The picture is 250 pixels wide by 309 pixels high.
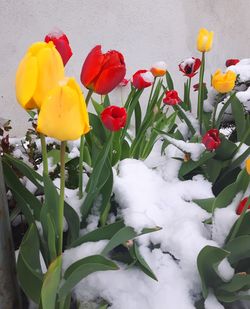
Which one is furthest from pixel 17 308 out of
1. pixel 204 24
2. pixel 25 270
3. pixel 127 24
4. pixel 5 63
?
pixel 204 24

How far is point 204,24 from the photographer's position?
2.99 m

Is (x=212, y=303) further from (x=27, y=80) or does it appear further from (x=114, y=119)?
(x=27, y=80)

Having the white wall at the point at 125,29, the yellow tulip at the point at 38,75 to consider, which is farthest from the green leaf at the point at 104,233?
the white wall at the point at 125,29

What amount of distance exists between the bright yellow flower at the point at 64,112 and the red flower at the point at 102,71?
0.14 metres

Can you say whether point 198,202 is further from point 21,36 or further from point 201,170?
point 21,36

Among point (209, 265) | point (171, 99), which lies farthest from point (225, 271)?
point (171, 99)

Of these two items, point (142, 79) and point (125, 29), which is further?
point (125, 29)

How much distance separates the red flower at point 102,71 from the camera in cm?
69

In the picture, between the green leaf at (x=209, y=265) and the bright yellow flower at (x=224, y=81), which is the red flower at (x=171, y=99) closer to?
the bright yellow flower at (x=224, y=81)

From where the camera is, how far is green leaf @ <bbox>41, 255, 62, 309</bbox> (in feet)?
2.13

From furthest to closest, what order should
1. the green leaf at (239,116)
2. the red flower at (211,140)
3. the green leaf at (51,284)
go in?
the green leaf at (239,116) → the red flower at (211,140) → the green leaf at (51,284)

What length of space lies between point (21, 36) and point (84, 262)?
1.89 meters

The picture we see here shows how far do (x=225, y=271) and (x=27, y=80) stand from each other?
449 mm

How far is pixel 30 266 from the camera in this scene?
2.42 ft
